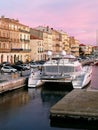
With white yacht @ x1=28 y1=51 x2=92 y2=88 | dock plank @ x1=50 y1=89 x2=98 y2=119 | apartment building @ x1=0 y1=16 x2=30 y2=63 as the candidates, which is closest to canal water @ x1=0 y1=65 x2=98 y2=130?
dock plank @ x1=50 y1=89 x2=98 y2=119

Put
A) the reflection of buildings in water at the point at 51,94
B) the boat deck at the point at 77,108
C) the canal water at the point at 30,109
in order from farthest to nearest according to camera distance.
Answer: the reflection of buildings in water at the point at 51,94, the canal water at the point at 30,109, the boat deck at the point at 77,108

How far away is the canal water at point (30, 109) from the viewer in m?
24.5

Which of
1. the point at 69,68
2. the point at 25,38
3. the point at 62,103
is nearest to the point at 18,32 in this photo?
the point at 25,38

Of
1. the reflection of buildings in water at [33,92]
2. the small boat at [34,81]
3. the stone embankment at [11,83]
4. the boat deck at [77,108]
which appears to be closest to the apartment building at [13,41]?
the stone embankment at [11,83]

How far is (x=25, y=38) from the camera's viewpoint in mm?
98000

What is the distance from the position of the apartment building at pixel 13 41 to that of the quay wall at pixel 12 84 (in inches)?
1519

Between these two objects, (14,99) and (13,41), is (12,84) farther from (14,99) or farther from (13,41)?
(13,41)

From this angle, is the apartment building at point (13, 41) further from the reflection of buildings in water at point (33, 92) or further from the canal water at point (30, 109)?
the canal water at point (30, 109)

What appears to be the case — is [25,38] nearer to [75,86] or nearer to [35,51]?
[35,51]

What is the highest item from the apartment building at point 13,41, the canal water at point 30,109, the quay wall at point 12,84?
the apartment building at point 13,41

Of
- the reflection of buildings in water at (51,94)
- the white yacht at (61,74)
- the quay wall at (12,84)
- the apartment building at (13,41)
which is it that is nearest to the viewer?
the reflection of buildings in water at (51,94)

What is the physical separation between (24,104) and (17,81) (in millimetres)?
10174

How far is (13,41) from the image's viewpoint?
8969cm

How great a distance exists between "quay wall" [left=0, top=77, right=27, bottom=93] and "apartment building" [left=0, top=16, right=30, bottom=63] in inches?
1519
